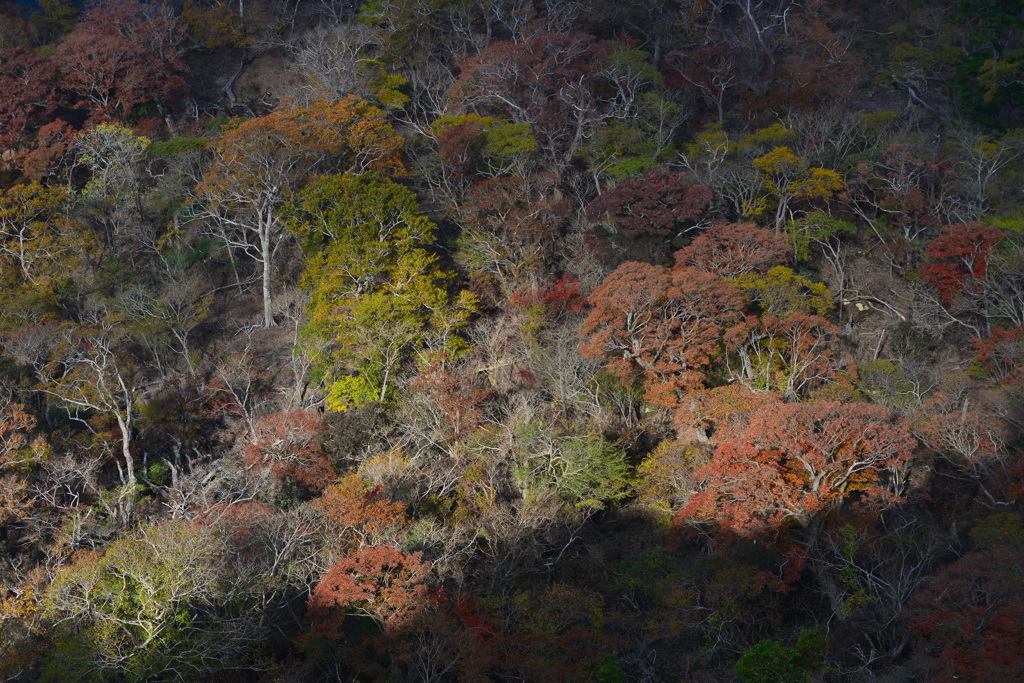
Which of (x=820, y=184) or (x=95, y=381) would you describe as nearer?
(x=95, y=381)

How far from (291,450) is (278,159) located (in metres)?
12.5

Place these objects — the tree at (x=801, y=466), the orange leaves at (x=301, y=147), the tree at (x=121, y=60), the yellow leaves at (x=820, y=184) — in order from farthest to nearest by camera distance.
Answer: the tree at (x=121, y=60) → the orange leaves at (x=301, y=147) → the yellow leaves at (x=820, y=184) → the tree at (x=801, y=466)

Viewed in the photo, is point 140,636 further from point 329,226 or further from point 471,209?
point 471,209

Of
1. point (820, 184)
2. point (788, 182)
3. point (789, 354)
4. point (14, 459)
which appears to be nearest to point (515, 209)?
point (788, 182)

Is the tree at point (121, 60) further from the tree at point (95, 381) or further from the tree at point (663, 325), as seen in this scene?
the tree at point (663, 325)

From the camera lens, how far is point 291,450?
83.1 ft

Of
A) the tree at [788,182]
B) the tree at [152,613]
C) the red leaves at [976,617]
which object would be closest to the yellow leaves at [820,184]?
the tree at [788,182]

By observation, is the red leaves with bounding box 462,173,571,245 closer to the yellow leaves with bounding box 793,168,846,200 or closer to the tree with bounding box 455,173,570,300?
the tree with bounding box 455,173,570,300

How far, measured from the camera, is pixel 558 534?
902 inches

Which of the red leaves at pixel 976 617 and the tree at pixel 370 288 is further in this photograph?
the tree at pixel 370 288

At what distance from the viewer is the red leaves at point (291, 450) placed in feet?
81.9

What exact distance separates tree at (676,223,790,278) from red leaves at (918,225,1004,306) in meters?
4.35

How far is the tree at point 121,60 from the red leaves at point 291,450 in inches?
810

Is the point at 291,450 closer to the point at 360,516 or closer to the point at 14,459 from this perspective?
the point at 360,516
